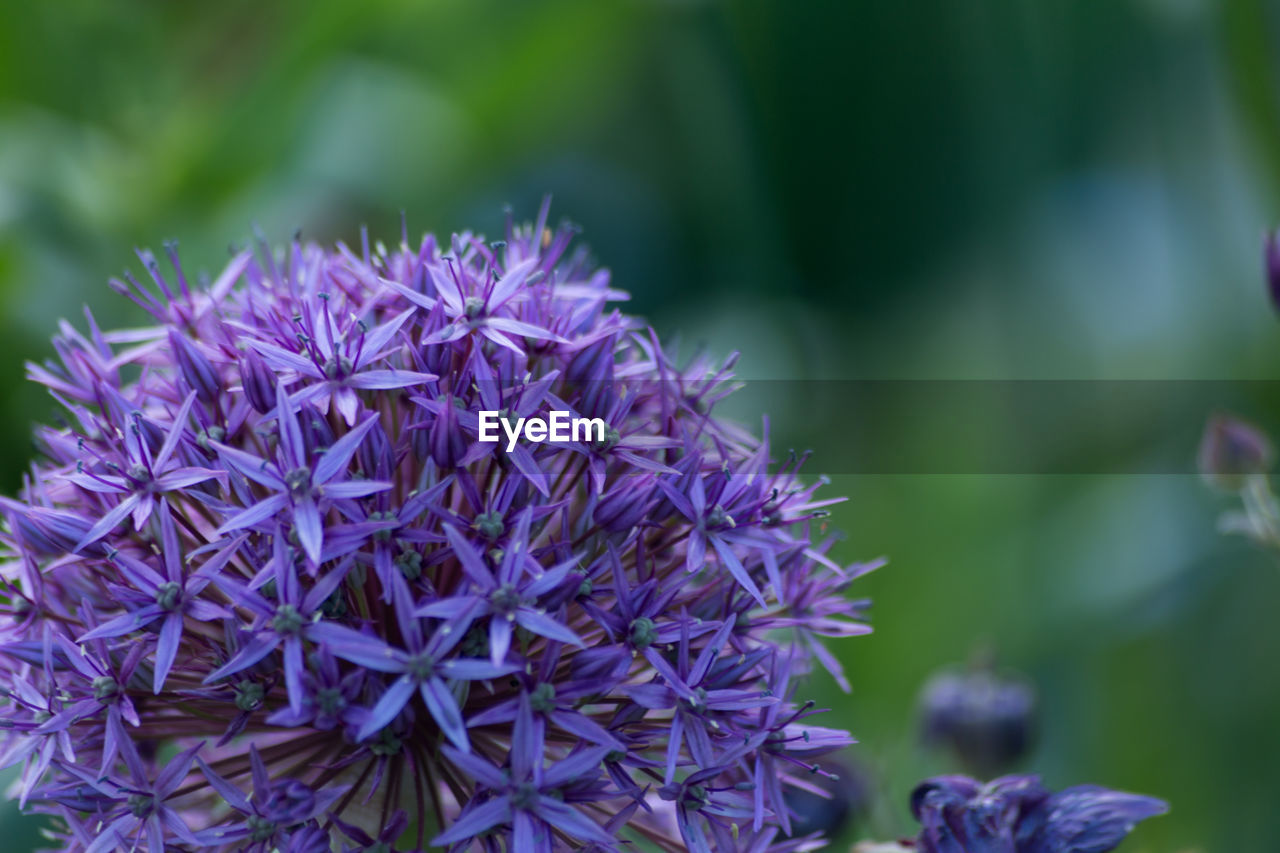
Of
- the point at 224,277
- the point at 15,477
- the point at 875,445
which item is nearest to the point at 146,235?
the point at 15,477

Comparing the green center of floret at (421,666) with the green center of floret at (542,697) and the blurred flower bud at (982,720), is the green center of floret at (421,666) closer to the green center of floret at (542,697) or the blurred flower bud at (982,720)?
the green center of floret at (542,697)

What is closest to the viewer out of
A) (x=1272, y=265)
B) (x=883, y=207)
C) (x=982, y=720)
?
(x=1272, y=265)

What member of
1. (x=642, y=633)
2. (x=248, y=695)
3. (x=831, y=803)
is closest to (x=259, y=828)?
(x=248, y=695)

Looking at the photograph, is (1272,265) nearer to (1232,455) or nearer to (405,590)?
(1232,455)

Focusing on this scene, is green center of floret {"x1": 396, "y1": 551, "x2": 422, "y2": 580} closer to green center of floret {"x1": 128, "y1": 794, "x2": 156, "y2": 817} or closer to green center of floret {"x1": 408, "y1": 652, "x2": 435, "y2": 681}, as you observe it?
green center of floret {"x1": 408, "y1": 652, "x2": 435, "y2": 681}

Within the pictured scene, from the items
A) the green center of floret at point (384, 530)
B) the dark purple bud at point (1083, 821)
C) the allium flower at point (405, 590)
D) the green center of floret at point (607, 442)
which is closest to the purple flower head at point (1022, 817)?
the dark purple bud at point (1083, 821)

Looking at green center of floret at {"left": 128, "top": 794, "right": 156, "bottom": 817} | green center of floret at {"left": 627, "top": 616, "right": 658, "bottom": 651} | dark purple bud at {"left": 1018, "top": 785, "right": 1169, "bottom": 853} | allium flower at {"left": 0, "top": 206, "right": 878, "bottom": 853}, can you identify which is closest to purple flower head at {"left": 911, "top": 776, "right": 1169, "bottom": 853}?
dark purple bud at {"left": 1018, "top": 785, "right": 1169, "bottom": 853}
